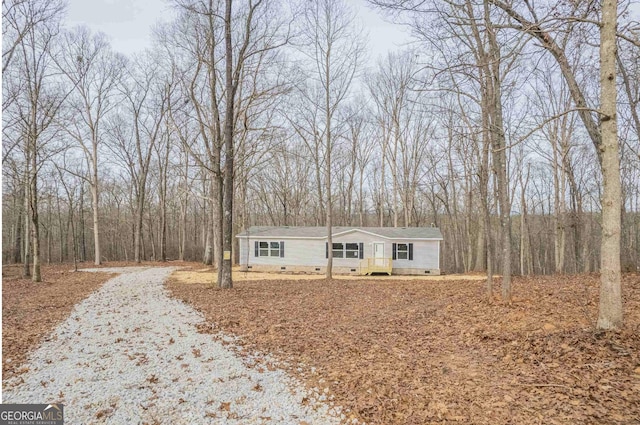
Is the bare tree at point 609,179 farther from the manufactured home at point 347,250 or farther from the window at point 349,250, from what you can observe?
the window at point 349,250

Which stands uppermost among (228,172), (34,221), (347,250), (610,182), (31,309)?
(228,172)

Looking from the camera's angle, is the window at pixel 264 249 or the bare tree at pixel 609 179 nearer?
the bare tree at pixel 609 179

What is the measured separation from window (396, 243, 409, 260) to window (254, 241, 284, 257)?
6.76 meters

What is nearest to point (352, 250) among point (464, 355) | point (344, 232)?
point (344, 232)

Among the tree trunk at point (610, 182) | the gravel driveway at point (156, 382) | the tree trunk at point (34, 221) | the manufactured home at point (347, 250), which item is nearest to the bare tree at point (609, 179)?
the tree trunk at point (610, 182)

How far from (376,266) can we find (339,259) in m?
2.18

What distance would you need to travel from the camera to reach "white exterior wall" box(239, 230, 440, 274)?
19719mm

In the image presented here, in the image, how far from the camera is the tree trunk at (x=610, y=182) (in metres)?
4.52

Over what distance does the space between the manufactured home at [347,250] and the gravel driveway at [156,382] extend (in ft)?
44.3

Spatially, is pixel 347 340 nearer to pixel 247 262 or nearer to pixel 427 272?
pixel 427 272

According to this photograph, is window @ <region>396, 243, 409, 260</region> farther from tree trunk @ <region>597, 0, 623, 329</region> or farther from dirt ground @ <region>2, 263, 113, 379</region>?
tree trunk @ <region>597, 0, 623, 329</region>

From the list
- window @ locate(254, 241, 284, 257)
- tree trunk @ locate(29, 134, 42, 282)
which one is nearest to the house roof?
window @ locate(254, 241, 284, 257)

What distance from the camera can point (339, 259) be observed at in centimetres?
2048

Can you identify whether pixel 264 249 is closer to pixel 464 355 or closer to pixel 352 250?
pixel 352 250
